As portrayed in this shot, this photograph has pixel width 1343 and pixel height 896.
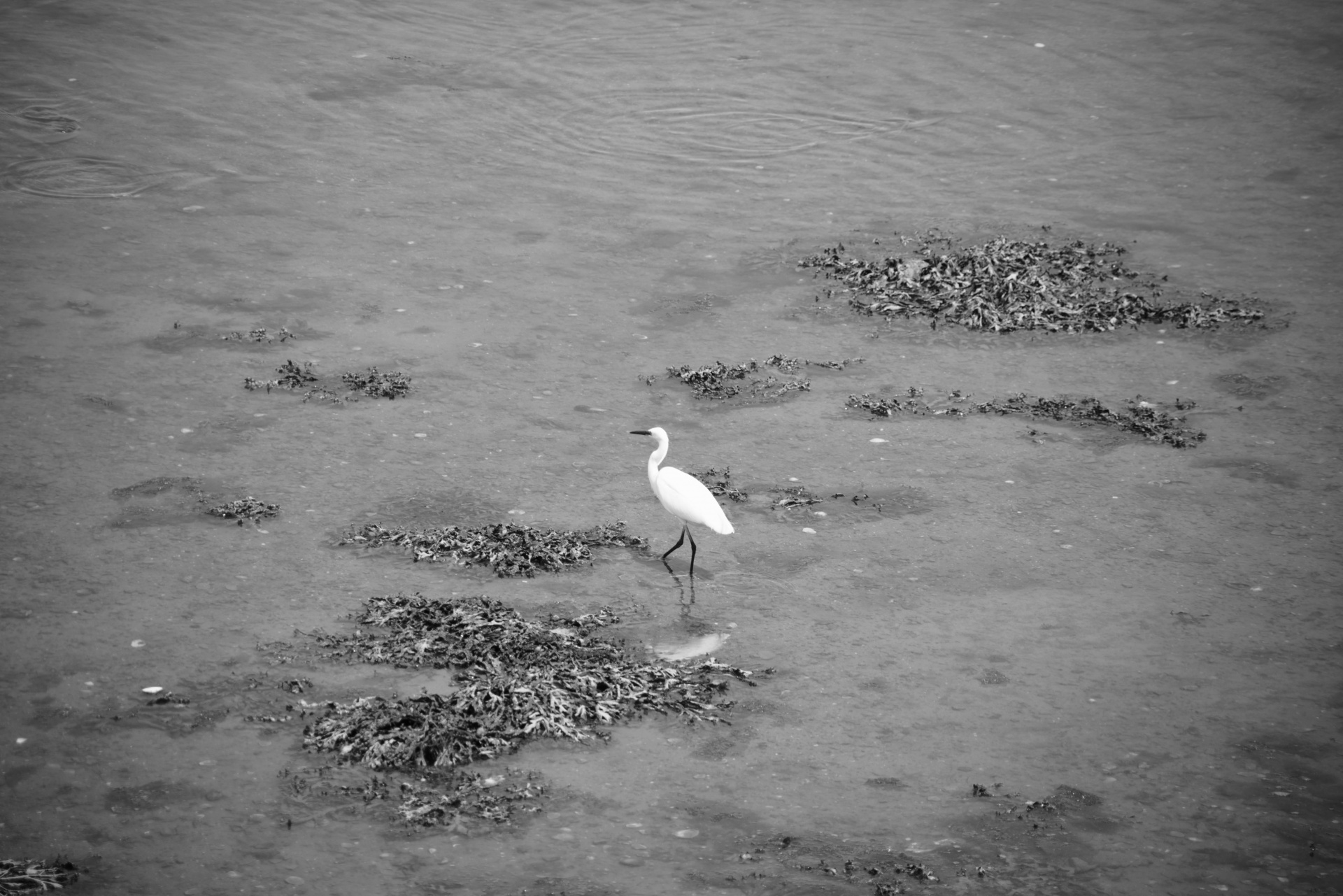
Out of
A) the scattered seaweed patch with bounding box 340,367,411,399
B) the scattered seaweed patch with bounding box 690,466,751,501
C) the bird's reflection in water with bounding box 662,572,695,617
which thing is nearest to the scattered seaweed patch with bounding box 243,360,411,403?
the scattered seaweed patch with bounding box 340,367,411,399

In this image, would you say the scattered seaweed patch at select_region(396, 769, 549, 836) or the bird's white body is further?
the bird's white body

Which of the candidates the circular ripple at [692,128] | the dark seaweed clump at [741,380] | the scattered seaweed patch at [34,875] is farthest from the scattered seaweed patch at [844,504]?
the circular ripple at [692,128]

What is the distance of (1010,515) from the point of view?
9.05 meters

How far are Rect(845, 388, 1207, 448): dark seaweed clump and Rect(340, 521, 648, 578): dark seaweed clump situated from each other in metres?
3.08

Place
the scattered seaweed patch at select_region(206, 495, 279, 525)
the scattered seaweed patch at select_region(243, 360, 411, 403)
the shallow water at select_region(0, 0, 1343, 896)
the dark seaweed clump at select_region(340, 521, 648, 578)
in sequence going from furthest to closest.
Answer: the scattered seaweed patch at select_region(243, 360, 411, 403) → the scattered seaweed patch at select_region(206, 495, 279, 525) → the dark seaweed clump at select_region(340, 521, 648, 578) → the shallow water at select_region(0, 0, 1343, 896)

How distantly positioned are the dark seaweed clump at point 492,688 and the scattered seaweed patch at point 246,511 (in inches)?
53.7

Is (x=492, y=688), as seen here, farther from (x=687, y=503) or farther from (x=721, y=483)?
(x=721, y=483)

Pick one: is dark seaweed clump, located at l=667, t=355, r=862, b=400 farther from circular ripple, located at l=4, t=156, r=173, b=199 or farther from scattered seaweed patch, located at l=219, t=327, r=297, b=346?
circular ripple, located at l=4, t=156, r=173, b=199

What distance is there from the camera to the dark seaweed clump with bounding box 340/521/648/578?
8.10 m

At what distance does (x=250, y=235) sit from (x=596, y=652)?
777 centimetres

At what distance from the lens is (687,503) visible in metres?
8.06

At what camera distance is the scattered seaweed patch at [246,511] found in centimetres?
845

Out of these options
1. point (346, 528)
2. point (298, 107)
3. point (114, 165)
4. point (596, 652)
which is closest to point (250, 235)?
point (114, 165)

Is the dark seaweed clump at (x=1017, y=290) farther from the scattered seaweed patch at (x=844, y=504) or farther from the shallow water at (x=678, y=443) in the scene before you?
the scattered seaweed patch at (x=844, y=504)
